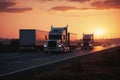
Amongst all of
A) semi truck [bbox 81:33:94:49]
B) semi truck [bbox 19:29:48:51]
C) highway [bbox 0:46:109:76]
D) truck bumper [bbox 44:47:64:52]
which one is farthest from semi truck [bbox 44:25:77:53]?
semi truck [bbox 81:33:94:49]

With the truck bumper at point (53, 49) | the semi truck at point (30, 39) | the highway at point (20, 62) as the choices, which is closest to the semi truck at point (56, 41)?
the truck bumper at point (53, 49)

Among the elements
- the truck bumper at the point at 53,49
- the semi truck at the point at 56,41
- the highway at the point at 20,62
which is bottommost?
the highway at the point at 20,62

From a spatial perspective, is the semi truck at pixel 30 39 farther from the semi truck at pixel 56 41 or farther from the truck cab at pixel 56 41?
the truck cab at pixel 56 41

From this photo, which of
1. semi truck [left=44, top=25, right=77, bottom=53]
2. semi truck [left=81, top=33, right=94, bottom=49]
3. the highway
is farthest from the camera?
semi truck [left=81, top=33, right=94, bottom=49]

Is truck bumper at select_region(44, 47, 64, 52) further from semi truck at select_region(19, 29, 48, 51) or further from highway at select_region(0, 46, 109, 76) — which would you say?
highway at select_region(0, 46, 109, 76)

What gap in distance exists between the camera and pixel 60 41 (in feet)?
175

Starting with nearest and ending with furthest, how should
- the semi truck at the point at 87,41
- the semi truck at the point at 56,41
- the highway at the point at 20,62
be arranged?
1. the highway at the point at 20,62
2. the semi truck at the point at 56,41
3. the semi truck at the point at 87,41

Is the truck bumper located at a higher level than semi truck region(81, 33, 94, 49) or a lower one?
lower

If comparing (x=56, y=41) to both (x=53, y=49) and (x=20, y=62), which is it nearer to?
(x=53, y=49)

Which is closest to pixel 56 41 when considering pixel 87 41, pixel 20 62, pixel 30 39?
pixel 30 39

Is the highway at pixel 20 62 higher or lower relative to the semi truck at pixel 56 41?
lower

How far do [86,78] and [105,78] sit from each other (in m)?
0.93

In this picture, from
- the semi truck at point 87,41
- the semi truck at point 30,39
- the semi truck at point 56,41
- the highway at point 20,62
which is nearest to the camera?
the highway at point 20,62

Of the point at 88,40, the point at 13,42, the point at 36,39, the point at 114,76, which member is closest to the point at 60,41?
the point at 36,39
